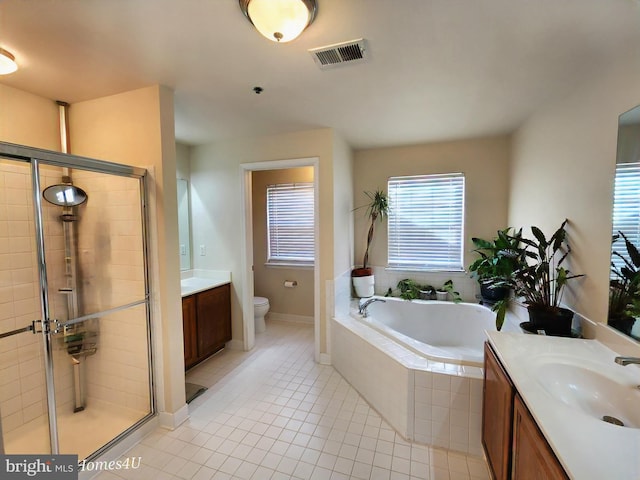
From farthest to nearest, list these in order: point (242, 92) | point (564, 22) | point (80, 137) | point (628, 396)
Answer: point (80, 137) < point (242, 92) < point (564, 22) < point (628, 396)

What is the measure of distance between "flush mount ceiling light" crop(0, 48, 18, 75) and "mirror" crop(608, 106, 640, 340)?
10.7ft

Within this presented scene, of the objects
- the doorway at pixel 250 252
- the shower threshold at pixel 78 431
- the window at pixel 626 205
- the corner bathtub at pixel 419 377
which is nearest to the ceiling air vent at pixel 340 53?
the doorway at pixel 250 252

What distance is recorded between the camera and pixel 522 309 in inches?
99.6

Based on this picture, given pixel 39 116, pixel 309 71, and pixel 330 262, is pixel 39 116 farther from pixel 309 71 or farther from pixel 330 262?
pixel 330 262

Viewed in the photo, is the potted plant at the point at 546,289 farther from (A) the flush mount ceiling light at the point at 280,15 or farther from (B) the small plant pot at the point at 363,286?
(A) the flush mount ceiling light at the point at 280,15

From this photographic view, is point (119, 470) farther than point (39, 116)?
No

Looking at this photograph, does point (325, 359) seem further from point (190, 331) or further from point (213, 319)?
point (190, 331)

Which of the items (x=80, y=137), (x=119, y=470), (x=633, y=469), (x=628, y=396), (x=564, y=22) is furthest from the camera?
(x=80, y=137)

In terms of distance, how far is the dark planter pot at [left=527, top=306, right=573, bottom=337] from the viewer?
169 cm

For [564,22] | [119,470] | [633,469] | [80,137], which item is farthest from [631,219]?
[80,137]

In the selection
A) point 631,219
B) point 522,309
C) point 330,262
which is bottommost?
point 522,309

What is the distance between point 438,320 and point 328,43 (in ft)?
9.27

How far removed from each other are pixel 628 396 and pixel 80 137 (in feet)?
11.7

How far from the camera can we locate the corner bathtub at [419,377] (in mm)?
1774
